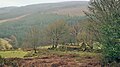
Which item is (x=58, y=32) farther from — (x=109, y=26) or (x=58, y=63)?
(x=109, y=26)

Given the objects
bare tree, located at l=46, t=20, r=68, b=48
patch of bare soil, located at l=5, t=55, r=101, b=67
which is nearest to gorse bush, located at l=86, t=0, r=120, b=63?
patch of bare soil, located at l=5, t=55, r=101, b=67

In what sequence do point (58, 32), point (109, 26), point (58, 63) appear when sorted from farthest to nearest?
point (58, 32), point (58, 63), point (109, 26)

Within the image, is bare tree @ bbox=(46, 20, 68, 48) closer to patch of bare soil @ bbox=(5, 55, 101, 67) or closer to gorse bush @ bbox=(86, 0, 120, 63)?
gorse bush @ bbox=(86, 0, 120, 63)

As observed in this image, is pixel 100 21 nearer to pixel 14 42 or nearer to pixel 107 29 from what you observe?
pixel 107 29

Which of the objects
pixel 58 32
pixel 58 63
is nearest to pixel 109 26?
pixel 58 63

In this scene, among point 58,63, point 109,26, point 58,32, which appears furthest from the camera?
point 58,32

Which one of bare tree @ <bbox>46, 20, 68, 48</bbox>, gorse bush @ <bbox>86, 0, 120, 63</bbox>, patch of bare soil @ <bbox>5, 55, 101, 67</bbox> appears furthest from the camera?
bare tree @ <bbox>46, 20, 68, 48</bbox>

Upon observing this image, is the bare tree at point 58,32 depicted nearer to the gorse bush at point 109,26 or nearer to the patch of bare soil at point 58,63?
the gorse bush at point 109,26

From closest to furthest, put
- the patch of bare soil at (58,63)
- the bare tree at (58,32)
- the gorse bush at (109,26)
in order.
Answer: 1. the patch of bare soil at (58,63)
2. the gorse bush at (109,26)
3. the bare tree at (58,32)

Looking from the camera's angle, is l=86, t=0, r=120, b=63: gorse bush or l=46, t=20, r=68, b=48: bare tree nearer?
l=86, t=0, r=120, b=63: gorse bush

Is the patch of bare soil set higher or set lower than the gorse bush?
lower

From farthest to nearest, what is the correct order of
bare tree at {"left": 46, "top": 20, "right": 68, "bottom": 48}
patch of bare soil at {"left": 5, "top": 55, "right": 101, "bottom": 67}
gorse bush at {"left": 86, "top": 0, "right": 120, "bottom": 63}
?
1. bare tree at {"left": 46, "top": 20, "right": 68, "bottom": 48}
2. gorse bush at {"left": 86, "top": 0, "right": 120, "bottom": 63}
3. patch of bare soil at {"left": 5, "top": 55, "right": 101, "bottom": 67}

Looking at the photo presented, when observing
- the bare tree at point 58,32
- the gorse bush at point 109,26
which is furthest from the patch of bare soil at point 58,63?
the bare tree at point 58,32

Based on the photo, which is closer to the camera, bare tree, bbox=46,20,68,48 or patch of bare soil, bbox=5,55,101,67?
patch of bare soil, bbox=5,55,101,67
